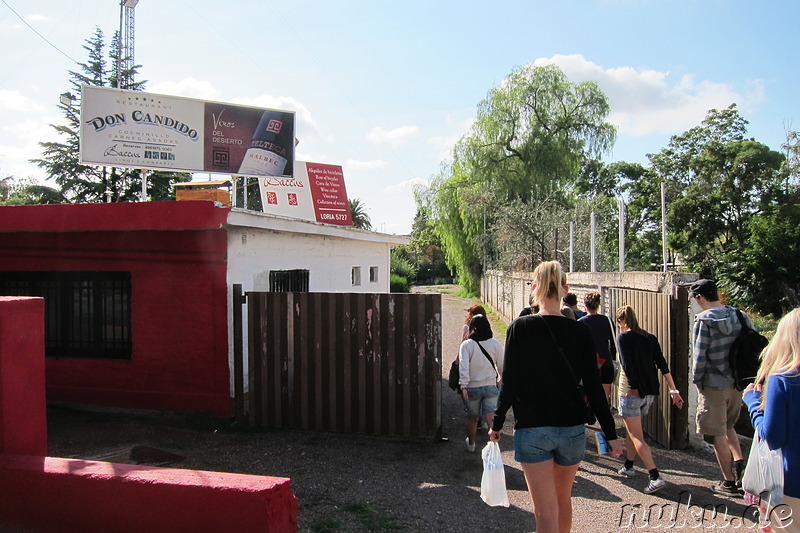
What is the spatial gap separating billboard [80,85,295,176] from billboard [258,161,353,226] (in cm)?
382

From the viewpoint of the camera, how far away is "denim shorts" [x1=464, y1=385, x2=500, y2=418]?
6008 millimetres

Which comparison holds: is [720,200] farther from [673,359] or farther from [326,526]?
[326,526]

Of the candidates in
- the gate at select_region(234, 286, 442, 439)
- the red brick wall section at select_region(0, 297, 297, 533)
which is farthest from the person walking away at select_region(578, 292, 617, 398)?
the red brick wall section at select_region(0, 297, 297, 533)

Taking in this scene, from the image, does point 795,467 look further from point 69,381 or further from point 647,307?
point 69,381

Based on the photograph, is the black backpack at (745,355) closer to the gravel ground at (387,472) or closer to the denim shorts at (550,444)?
the gravel ground at (387,472)

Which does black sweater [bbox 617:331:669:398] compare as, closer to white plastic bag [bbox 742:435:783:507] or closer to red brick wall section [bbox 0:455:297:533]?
white plastic bag [bbox 742:435:783:507]

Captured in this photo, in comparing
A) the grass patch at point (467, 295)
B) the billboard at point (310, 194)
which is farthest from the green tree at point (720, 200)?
the billboard at point (310, 194)

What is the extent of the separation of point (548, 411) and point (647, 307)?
411cm

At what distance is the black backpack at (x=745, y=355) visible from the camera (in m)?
4.77

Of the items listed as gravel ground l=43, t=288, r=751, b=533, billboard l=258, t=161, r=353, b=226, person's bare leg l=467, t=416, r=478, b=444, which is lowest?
gravel ground l=43, t=288, r=751, b=533

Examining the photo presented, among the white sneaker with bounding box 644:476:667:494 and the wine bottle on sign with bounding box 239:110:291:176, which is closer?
the white sneaker with bounding box 644:476:667:494

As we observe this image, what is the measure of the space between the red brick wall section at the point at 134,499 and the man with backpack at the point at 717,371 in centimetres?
350

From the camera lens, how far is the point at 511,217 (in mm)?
22312

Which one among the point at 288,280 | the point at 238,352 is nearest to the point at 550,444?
the point at 238,352
